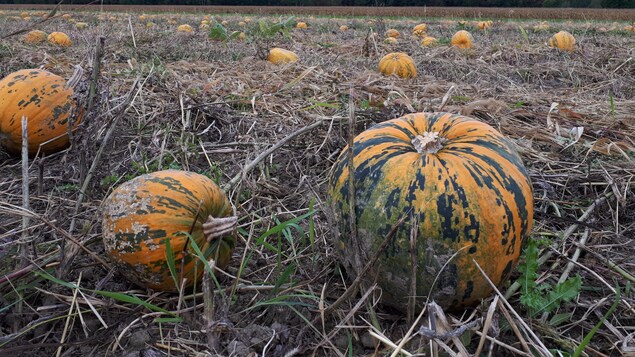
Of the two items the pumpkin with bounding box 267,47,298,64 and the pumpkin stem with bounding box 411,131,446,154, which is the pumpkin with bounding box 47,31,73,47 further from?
the pumpkin stem with bounding box 411,131,446,154

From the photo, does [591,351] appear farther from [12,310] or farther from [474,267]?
[12,310]

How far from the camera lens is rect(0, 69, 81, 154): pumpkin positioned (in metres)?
3.23

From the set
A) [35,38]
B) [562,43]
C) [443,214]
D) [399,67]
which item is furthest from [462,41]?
[443,214]

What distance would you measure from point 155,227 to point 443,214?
120 centimetres

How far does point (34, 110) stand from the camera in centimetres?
326

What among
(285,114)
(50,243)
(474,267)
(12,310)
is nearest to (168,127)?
(285,114)

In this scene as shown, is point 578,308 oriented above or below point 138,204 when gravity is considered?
below

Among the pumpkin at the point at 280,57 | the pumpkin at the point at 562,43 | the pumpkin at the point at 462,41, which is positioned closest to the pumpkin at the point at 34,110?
the pumpkin at the point at 280,57

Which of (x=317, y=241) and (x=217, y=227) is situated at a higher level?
(x=217, y=227)

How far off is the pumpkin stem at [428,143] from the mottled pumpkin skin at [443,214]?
0.03m

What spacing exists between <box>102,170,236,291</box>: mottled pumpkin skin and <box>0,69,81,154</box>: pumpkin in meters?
1.38

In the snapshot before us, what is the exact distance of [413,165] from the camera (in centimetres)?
198

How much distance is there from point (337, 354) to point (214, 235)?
0.74 m

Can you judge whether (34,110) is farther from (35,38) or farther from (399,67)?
(35,38)
